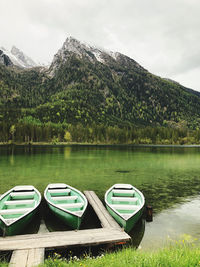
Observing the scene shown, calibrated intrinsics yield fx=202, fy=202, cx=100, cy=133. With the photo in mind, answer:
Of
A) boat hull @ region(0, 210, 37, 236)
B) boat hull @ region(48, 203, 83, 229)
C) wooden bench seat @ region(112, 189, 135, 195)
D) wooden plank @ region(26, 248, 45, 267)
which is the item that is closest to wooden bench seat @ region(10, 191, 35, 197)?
boat hull @ region(0, 210, 37, 236)

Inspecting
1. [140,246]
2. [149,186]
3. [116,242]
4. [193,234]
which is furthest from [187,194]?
[116,242]

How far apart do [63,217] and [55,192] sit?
6.21m

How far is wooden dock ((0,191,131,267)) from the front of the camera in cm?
949

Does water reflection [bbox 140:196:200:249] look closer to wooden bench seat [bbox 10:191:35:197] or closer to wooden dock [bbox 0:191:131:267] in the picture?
wooden dock [bbox 0:191:131:267]

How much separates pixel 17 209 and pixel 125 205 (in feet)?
27.6

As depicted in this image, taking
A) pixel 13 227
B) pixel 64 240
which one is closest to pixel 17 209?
pixel 13 227

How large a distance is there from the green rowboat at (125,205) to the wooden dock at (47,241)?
684 millimetres

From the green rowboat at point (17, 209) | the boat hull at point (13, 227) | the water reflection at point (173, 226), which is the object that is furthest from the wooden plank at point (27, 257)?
the water reflection at point (173, 226)

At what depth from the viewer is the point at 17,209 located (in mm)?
15336

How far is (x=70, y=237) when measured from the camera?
11.9 meters

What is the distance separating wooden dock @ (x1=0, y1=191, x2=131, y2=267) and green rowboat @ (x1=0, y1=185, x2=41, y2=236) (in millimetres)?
909

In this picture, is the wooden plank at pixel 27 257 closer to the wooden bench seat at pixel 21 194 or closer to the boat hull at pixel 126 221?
the boat hull at pixel 126 221

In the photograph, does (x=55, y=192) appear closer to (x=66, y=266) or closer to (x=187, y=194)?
(x=66, y=266)

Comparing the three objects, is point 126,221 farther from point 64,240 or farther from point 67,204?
point 67,204
